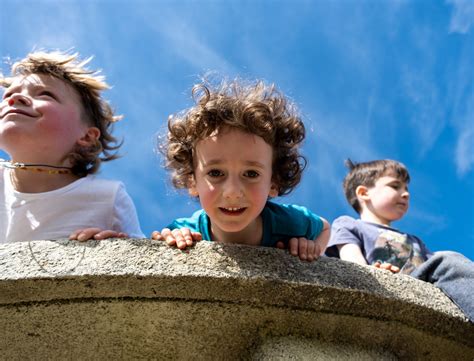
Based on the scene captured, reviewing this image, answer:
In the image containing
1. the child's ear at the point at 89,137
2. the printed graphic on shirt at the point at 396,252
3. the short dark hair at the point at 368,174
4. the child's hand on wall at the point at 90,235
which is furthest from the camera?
the short dark hair at the point at 368,174

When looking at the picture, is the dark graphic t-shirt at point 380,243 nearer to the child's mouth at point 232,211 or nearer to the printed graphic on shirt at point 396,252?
the printed graphic on shirt at point 396,252

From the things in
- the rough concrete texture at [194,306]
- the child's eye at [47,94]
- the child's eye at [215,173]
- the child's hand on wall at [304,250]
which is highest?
the child's eye at [47,94]

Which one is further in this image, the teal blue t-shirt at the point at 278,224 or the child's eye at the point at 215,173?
the teal blue t-shirt at the point at 278,224

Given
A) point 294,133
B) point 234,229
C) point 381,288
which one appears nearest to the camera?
point 381,288

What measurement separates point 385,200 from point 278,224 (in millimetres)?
2104

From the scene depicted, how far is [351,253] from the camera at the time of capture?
3.89m

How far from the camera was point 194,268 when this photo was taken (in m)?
1.92

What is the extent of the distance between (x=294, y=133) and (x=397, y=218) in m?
1.95

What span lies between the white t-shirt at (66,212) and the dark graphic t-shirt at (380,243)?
172 centimetres

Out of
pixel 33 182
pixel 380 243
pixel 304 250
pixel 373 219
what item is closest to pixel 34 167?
pixel 33 182

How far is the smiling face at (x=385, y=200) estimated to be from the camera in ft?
14.9

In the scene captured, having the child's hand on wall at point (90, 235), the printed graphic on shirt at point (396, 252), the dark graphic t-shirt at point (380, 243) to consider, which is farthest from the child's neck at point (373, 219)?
the child's hand on wall at point (90, 235)

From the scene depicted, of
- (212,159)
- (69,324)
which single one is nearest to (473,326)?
(212,159)

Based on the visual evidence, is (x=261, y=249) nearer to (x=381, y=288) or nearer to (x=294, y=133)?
(x=381, y=288)
